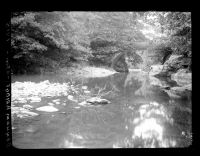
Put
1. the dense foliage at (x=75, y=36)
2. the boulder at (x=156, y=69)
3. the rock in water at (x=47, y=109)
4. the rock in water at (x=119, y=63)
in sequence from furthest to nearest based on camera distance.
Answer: the rock in water at (x=119, y=63)
the boulder at (x=156, y=69)
the dense foliage at (x=75, y=36)
the rock in water at (x=47, y=109)

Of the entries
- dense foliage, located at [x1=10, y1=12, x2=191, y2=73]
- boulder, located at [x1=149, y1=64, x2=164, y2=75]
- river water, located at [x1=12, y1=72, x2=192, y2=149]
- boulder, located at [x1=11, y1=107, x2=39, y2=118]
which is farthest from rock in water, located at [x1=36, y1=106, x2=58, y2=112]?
boulder, located at [x1=149, y1=64, x2=164, y2=75]

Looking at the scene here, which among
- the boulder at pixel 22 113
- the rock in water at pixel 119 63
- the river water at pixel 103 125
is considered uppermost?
the rock in water at pixel 119 63

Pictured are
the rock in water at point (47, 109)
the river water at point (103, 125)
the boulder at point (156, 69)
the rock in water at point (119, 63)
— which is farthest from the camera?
the rock in water at point (119, 63)

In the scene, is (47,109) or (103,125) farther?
(47,109)

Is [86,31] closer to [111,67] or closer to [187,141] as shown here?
[111,67]

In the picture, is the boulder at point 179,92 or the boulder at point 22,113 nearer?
the boulder at point 22,113

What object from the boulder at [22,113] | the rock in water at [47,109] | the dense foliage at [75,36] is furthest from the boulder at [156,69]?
the boulder at [22,113]

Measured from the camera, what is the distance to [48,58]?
6.71 m

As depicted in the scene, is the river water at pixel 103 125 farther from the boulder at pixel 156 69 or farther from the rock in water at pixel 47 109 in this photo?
the boulder at pixel 156 69

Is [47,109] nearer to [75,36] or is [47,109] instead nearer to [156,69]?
[75,36]

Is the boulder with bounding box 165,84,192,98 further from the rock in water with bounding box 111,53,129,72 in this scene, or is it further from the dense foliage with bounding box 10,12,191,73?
the rock in water with bounding box 111,53,129,72

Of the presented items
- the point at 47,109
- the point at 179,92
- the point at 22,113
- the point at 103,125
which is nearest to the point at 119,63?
the point at 179,92
